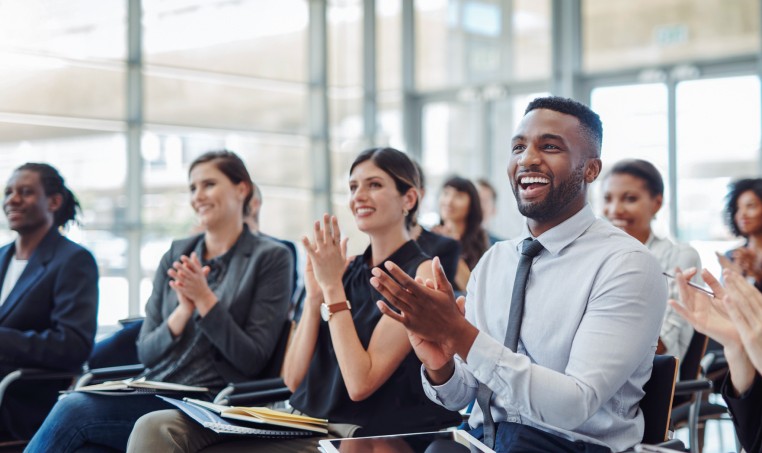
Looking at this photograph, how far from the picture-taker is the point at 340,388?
8.85 feet

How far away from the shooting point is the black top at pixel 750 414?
6.52ft

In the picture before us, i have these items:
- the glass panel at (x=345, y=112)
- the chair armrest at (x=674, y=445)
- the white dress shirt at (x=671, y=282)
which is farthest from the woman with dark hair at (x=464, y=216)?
the glass panel at (x=345, y=112)

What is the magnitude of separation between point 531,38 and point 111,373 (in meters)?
7.01

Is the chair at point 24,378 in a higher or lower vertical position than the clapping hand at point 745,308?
lower

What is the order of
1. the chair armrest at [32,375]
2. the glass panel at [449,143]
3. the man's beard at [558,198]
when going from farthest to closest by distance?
1. the glass panel at [449,143]
2. the chair armrest at [32,375]
3. the man's beard at [558,198]

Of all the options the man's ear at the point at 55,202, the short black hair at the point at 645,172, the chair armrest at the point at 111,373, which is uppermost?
the short black hair at the point at 645,172

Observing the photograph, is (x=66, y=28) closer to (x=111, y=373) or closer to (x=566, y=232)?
(x=111, y=373)

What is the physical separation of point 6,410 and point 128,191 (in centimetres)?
470

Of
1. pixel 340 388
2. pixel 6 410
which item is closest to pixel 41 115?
pixel 6 410

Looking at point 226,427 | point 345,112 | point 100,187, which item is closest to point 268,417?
point 226,427

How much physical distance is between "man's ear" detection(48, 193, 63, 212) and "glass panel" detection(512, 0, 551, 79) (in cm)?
651

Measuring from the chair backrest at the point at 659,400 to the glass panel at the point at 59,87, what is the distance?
6.50 meters

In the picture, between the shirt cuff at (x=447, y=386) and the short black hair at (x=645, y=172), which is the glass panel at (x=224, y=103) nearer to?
the short black hair at (x=645, y=172)

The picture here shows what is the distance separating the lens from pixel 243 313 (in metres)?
3.25
